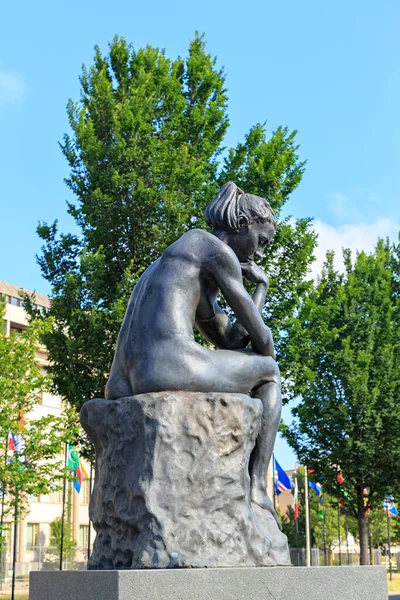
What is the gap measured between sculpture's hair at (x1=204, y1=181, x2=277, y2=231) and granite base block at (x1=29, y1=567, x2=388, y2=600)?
218 cm

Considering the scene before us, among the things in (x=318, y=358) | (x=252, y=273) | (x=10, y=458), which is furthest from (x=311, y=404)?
(x=252, y=273)

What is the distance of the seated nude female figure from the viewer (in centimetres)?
432

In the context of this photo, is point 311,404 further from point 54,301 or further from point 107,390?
point 107,390

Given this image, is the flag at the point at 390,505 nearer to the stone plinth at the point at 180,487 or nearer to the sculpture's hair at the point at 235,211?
the sculpture's hair at the point at 235,211

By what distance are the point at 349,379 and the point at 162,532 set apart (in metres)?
23.1

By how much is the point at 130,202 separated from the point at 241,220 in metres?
14.4

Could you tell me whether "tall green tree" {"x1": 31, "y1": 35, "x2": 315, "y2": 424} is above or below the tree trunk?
above

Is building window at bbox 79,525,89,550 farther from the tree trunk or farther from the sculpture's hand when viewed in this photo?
the sculpture's hand

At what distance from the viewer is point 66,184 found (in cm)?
2011

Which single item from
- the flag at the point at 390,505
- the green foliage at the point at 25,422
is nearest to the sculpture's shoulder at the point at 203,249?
the green foliage at the point at 25,422

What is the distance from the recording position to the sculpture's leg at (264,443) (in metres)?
4.51

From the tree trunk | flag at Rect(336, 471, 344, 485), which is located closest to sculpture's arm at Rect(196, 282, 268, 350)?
flag at Rect(336, 471, 344, 485)

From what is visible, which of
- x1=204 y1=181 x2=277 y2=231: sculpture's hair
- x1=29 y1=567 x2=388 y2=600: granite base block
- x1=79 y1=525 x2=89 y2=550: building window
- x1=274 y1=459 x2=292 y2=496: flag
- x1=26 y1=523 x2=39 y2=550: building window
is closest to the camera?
x1=29 y1=567 x2=388 y2=600: granite base block

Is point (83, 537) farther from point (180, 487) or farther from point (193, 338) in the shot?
point (180, 487)
